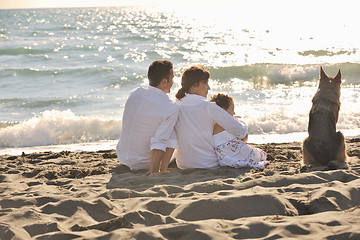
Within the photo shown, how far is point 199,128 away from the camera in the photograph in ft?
18.4

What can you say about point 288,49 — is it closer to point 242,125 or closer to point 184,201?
point 242,125

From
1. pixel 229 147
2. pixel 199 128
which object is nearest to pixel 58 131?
pixel 199 128

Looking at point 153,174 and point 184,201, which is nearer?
point 184,201

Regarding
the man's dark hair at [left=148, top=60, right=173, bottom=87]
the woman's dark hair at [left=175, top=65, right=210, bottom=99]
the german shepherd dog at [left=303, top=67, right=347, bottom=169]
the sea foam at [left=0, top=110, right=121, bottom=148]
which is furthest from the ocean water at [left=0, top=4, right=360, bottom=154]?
the man's dark hair at [left=148, top=60, right=173, bottom=87]

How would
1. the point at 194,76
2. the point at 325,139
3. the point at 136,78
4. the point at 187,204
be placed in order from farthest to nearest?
the point at 136,78, the point at 194,76, the point at 325,139, the point at 187,204

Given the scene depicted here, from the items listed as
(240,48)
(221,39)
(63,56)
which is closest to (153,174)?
(63,56)

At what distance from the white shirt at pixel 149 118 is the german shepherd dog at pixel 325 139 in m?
1.76

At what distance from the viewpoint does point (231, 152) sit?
579 centimetres

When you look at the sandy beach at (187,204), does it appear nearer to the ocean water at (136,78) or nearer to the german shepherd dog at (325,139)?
the german shepherd dog at (325,139)

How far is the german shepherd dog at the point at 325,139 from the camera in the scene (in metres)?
5.52

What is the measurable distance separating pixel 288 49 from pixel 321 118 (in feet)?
71.7

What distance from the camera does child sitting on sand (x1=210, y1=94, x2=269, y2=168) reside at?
18.8ft

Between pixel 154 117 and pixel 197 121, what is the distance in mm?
551

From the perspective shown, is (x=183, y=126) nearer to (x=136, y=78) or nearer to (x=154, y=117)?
(x=154, y=117)
